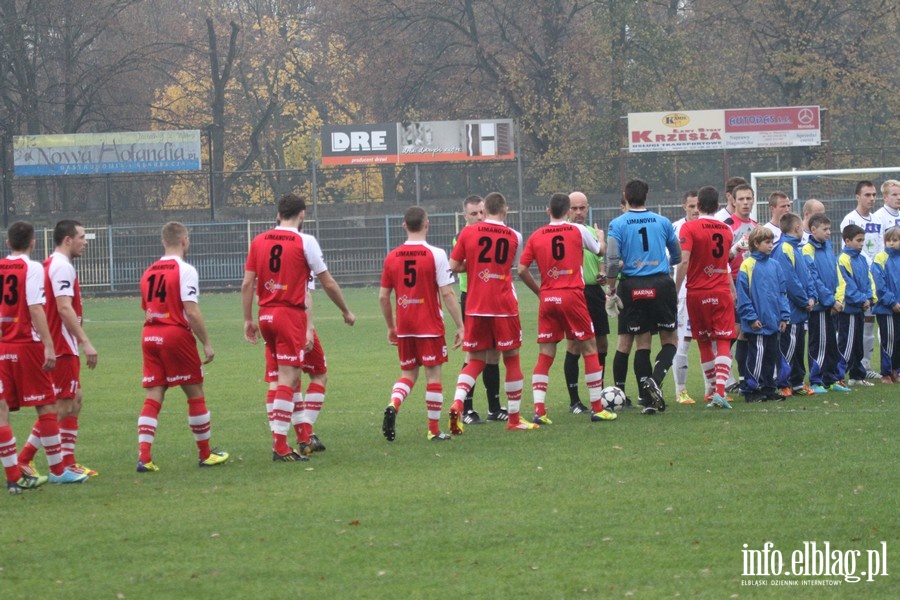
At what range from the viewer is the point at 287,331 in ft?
33.3

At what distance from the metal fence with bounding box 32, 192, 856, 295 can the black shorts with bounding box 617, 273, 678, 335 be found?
2913 centimetres

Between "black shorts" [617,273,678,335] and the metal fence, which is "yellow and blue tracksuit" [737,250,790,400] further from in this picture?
the metal fence

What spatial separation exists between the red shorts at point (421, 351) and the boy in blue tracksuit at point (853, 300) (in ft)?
17.6

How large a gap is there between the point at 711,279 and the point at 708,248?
0.31 m

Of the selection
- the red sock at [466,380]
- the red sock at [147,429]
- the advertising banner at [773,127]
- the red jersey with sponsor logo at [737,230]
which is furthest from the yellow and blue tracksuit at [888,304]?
the advertising banner at [773,127]

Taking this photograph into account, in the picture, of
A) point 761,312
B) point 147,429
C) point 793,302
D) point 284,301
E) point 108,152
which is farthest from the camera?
point 108,152

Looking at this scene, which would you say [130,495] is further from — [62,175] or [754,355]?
[62,175]

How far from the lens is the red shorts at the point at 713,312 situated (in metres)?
12.2

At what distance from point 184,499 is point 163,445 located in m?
2.88

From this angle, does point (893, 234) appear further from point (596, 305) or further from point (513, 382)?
point (513, 382)

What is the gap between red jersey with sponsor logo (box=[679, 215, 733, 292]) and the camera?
12242 millimetres

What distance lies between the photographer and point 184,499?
28.1ft

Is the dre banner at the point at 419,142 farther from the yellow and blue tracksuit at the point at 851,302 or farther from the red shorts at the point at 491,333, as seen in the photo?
the red shorts at the point at 491,333

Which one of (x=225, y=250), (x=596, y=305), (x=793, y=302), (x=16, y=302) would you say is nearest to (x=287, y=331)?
(x=16, y=302)
